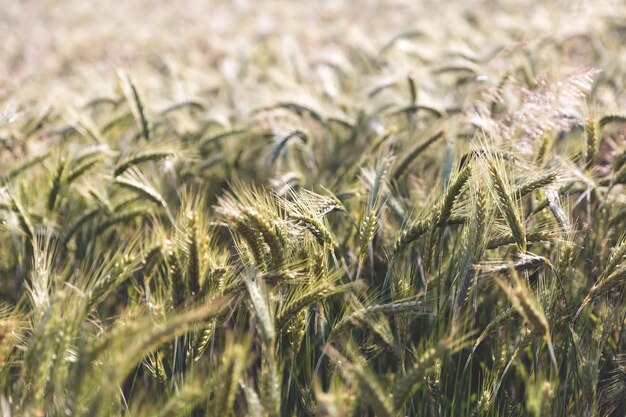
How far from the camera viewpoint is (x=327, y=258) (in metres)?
1.99

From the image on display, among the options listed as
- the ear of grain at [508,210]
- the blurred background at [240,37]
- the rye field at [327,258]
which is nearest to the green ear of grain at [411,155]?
the rye field at [327,258]

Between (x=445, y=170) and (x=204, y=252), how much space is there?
A: 1.18m

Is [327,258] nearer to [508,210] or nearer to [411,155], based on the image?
[508,210]

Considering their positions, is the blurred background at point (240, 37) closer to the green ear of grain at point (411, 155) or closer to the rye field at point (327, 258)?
the rye field at point (327, 258)

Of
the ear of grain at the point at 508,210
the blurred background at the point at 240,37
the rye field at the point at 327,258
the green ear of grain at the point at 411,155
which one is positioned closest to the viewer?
the rye field at the point at 327,258

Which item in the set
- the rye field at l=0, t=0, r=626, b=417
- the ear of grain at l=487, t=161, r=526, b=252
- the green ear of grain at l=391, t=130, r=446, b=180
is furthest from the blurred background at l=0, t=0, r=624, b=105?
the ear of grain at l=487, t=161, r=526, b=252

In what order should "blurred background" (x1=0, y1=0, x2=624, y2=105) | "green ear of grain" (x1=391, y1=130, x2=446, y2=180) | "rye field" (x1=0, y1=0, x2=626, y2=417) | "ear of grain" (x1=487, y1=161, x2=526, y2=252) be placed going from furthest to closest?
"blurred background" (x1=0, y1=0, x2=624, y2=105) < "green ear of grain" (x1=391, y1=130, x2=446, y2=180) < "ear of grain" (x1=487, y1=161, x2=526, y2=252) < "rye field" (x1=0, y1=0, x2=626, y2=417)

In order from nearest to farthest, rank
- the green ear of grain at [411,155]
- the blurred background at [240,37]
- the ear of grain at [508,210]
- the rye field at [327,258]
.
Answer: the rye field at [327,258] → the ear of grain at [508,210] → the green ear of grain at [411,155] → the blurred background at [240,37]

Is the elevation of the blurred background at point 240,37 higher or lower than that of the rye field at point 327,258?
higher

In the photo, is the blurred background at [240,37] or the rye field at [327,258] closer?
the rye field at [327,258]

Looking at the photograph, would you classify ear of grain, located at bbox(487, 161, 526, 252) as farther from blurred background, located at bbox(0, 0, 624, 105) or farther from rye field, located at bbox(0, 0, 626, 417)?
blurred background, located at bbox(0, 0, 624, 105)

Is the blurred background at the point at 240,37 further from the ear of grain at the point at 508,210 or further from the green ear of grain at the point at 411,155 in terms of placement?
the ear of grain at the point at 508,210

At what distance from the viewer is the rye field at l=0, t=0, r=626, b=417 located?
1.56 meters

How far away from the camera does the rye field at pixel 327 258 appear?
1.56 m
